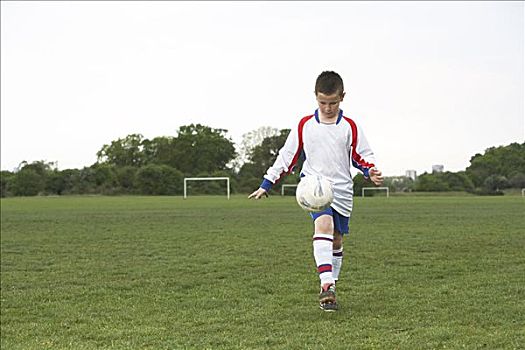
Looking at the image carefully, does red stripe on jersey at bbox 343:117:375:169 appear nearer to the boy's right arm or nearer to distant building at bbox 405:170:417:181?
the boy's right arm

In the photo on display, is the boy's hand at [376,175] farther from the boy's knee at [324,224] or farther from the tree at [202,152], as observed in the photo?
the tree at [202,152]

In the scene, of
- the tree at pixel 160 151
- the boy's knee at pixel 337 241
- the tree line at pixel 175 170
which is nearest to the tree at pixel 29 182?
the tree line at pixel 175 170

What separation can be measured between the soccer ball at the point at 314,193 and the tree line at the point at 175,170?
3947 centimetres

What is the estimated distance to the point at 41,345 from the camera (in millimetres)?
5332

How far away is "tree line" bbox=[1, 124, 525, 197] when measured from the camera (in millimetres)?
69062

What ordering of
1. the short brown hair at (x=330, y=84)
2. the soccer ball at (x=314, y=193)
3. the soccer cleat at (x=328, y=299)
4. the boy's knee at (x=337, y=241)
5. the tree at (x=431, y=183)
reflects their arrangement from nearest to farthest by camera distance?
the short brown hair at (x=330, y=84)
the soccer ball at (x=314, y=193)
the soccer cleat at (x=328, y=299)
the boy's knee at (x=337, y=241)
the tree at (x=431, y=183)

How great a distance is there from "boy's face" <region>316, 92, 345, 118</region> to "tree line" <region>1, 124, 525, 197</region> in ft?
130

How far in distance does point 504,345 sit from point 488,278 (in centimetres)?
351

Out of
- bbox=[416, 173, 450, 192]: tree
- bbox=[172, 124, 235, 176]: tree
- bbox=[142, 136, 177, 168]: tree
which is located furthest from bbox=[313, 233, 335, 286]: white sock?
bbox=[142, 136, 177, 168]: tree

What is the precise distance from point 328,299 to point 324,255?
37cm

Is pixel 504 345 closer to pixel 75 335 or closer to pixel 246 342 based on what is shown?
pixel 246 342

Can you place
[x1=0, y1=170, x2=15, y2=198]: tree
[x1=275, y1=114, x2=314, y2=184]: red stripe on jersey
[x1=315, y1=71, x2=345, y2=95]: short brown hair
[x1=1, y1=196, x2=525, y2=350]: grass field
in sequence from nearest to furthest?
1. [x1=1, y1=196, x2=525, y2=350]: grass field
2. [x1=315, y1=71, x2=345, y2=95]: short brown hair
3. [x1=275, y1=114, x2=314, y2=184]: red stripe on jersey
4. [x1=0, y1=170, x2=15, y2=198]: tree

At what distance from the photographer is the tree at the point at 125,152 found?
10169 cm

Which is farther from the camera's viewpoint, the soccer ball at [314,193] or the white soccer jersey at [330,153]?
the white soccer jersey at [330,153]
